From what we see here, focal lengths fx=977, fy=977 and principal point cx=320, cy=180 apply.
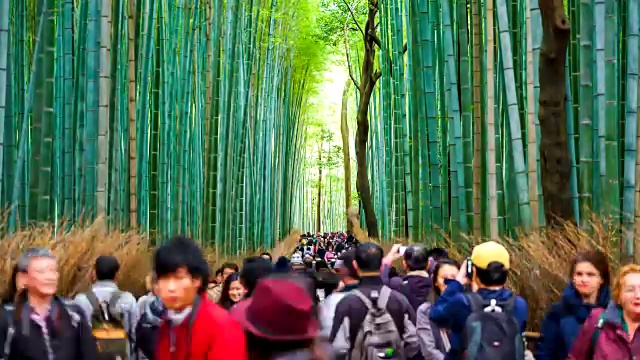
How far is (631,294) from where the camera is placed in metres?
2.95

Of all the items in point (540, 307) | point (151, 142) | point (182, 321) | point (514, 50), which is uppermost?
point (514, 50)

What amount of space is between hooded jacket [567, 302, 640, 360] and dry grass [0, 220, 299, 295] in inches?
115

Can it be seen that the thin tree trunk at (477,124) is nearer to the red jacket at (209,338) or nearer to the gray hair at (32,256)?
the gray hair at (32,256)

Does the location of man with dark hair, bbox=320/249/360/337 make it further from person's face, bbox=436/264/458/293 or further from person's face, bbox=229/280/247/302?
person's face, bbox=229/280/247/302

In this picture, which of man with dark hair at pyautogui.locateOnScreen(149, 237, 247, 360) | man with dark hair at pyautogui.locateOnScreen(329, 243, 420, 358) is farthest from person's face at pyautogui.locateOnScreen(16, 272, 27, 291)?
man with dark hair at pyautogui.locateOnScreen(329, 243, 420, 358)

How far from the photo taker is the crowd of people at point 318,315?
2.22m

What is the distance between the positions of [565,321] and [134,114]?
5757mm

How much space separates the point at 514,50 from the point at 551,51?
2077mm

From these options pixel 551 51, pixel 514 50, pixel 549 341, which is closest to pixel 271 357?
pixel 549 341

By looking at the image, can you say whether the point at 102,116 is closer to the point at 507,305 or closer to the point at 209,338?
the point at 507,305

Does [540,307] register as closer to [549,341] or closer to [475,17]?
[549,341]

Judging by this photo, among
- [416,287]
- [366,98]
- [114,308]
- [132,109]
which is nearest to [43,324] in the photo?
[114,308]

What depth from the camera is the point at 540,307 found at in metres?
5.72

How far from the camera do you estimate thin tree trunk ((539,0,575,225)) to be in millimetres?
6090
